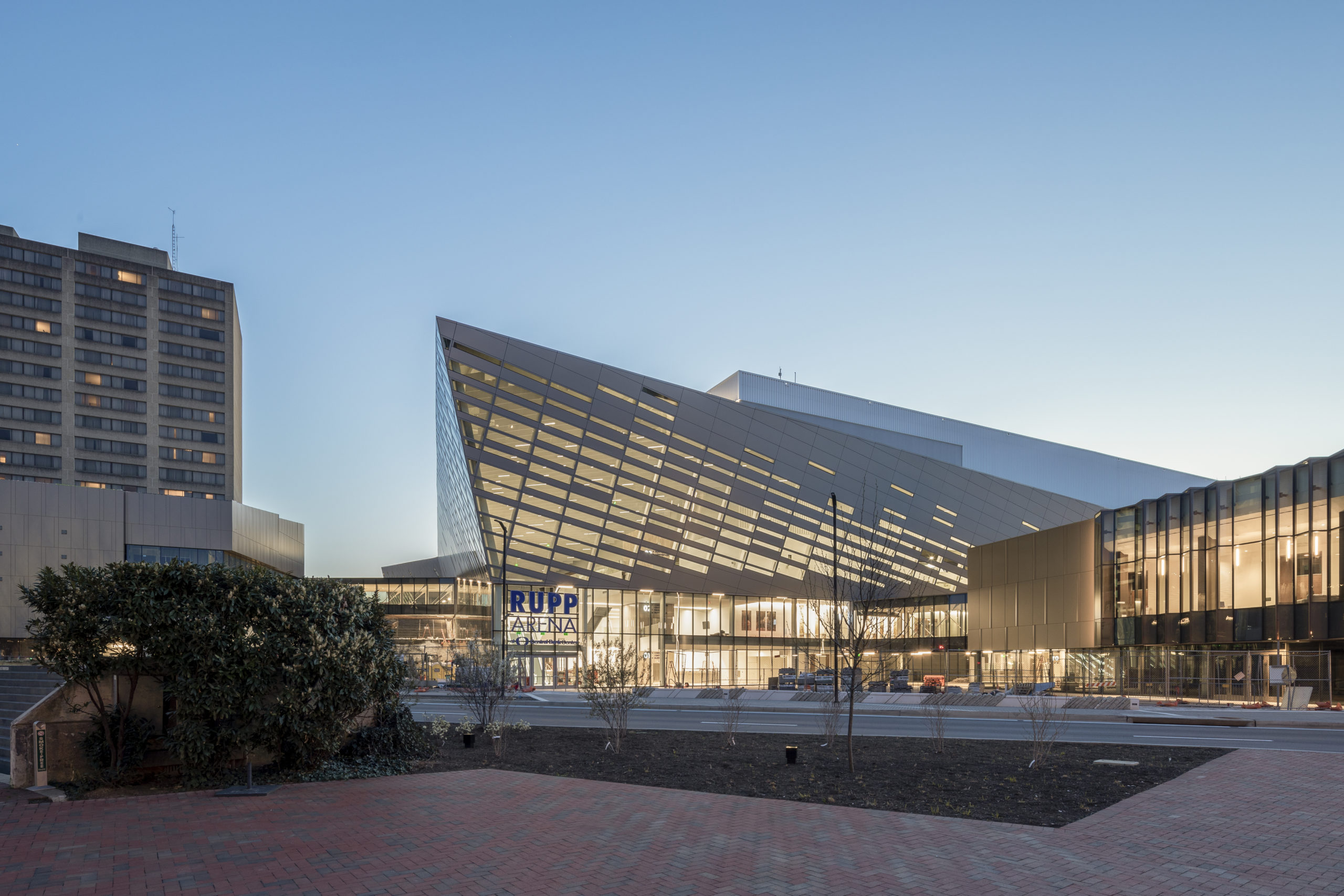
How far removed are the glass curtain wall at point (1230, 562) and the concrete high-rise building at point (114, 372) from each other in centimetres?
9947

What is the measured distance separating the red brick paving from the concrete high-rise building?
4109 inches

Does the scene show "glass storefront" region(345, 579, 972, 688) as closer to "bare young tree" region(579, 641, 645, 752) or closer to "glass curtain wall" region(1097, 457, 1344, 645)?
"glass curtain wall" region(1097, 457, 1344, 645)

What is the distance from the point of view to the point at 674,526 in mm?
57844

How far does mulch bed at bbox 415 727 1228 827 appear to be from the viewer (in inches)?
509

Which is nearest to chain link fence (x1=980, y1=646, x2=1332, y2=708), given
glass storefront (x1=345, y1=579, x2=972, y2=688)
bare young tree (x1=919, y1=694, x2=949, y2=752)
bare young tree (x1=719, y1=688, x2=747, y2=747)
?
bare young tree (x1=919, y1=694, x2=949, y2=752)

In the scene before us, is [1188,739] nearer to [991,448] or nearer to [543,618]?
[543,618]

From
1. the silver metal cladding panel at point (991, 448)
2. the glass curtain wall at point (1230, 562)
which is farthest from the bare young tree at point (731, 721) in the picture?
the silver metal cladding panel at point (991, 448)

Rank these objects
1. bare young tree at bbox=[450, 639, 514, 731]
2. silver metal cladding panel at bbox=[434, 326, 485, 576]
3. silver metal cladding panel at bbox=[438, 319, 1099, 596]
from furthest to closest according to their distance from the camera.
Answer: silver metal cladding panel at bbox=[434, 326, 485, 576] < silver metal cladding panel at bbox=[438, 319, 1099, 596] < bare young tree at bbox=[450, 639, 514, 731]

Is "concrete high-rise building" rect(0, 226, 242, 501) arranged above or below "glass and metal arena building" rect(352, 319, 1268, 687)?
above

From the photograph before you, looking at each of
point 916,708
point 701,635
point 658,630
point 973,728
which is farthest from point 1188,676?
point 658,630

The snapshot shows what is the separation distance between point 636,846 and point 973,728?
63.3 ft

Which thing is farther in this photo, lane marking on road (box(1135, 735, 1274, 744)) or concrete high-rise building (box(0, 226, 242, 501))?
concrete high-rise building (box(0, 226, 242, 501))

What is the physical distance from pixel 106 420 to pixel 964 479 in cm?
9247

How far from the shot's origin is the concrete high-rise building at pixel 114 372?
99.1 meters
